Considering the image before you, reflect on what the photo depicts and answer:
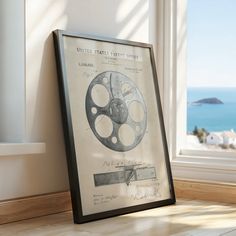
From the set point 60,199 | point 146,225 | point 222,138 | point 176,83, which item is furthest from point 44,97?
point 222,138

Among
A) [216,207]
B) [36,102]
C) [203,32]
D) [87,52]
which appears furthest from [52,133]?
[203,32]

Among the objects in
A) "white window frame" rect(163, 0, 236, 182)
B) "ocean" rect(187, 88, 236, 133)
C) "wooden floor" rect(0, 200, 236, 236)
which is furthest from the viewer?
"white window frame" rect(163, 0, 236, 182)

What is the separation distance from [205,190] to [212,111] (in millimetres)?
399

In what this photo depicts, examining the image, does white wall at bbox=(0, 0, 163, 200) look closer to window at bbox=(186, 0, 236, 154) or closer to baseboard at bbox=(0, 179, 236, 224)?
baseboard at bbox=(0, 179, 236, 224)

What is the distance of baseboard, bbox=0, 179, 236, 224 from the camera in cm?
192

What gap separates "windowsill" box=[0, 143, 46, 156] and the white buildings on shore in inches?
37.6

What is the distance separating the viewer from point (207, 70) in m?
2.62

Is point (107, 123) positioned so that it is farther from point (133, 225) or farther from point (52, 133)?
point (133, 225)

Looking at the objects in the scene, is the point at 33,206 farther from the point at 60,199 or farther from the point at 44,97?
the point at 44,97

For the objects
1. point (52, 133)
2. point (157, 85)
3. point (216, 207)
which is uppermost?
point (157, 85)

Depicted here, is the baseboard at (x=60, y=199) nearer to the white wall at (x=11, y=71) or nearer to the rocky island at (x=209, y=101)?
the white wall at (x=11, y=71)

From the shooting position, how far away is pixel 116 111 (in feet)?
7.28

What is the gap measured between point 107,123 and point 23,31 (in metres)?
0.50

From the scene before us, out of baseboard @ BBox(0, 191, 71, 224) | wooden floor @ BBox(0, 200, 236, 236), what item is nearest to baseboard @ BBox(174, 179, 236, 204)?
wooden floor @ BBox(0, 200, 236, 236)
